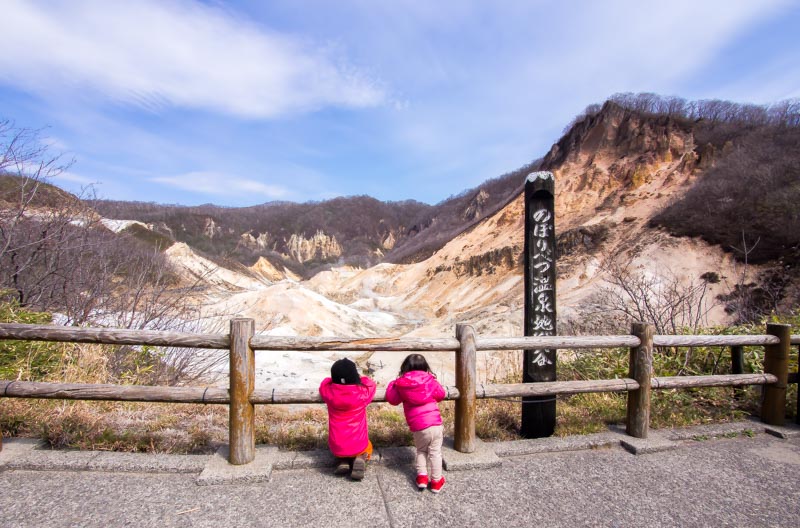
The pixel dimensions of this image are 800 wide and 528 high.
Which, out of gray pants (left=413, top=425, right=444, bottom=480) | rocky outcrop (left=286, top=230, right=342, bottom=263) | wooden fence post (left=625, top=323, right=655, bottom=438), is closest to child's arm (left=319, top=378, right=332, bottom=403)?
gray pants (left=413, top=425, right=444, bottom=480)

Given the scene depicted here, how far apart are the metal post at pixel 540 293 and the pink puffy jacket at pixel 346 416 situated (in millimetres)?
1680

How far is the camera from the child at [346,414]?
3305 mm

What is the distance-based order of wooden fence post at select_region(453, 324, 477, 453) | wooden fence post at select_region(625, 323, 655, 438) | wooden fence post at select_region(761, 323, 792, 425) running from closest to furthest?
1. wooden fence post at select_region(453, 324, 477, 453)
2. wooden fence post at select_region(625, 323, 655, 438)
3. wooden fence post at select_region(761, 323, 792, 425)

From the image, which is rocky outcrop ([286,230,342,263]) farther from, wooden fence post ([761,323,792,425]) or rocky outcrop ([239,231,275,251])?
wooden fence post ([761,323,792,425])

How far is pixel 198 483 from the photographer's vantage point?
3148 mm

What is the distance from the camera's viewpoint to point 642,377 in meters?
4.05

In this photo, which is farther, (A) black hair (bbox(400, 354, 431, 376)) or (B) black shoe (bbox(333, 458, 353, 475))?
(A) black hair (bbox(400, 354, 431, 376))

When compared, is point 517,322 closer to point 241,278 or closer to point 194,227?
point 241,278

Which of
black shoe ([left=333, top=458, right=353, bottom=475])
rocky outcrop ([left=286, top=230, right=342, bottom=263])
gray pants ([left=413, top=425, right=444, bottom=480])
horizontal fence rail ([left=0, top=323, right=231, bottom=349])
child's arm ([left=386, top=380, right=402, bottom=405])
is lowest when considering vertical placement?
black shoe ([left=333, top=458, right=353, bottom=475])

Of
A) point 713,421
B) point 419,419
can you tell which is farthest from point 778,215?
point 419,419

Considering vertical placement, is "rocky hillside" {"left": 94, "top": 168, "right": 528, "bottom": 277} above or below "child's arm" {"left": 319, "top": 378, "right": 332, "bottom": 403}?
above

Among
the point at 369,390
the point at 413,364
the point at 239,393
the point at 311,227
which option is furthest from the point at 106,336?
the point at 311,227

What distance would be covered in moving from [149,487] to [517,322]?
40.6ft

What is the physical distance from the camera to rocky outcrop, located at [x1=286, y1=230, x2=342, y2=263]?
268 feet
